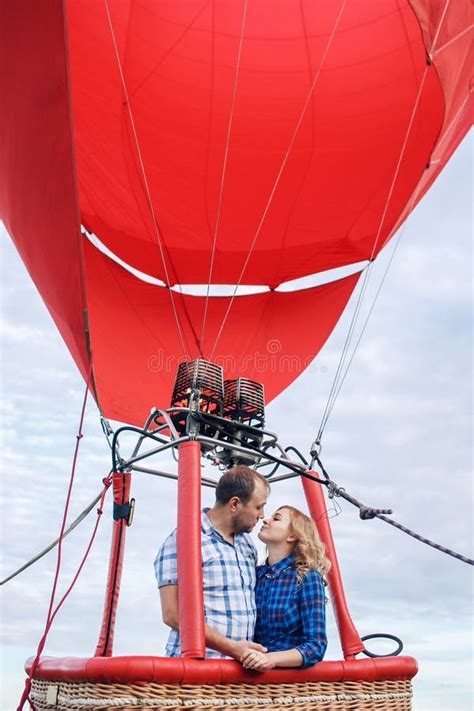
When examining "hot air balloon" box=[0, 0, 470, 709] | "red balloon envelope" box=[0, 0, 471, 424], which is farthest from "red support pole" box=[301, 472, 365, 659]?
"red balloon envelope" box=[0, 0, 471, 424]

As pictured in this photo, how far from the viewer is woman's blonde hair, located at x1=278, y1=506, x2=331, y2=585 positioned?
6.88 ft

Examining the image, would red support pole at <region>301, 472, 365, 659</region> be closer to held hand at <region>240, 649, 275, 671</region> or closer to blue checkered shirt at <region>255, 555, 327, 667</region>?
blue checkered shirt at <region>255, 555, 327, 667</region>

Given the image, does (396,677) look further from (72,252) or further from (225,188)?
(225,188)

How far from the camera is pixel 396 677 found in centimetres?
228

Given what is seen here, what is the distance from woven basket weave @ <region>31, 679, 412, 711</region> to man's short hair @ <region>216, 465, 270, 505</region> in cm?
48

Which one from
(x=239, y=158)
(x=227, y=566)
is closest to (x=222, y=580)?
(x=227, y=566)

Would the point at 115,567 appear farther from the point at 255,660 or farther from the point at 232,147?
the point at 232,147

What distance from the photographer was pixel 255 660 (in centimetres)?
194

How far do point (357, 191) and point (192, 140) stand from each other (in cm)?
105

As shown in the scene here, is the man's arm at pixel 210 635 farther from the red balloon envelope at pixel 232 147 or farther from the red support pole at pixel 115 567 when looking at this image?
the red balloon envelope at pixel 232 147

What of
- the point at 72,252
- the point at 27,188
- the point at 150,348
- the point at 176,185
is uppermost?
the point at 176,185

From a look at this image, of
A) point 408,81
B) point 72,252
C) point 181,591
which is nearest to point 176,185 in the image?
point 408,81

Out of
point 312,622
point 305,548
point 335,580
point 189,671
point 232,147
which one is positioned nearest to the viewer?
point 189,671

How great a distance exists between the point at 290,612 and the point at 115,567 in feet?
2.98
